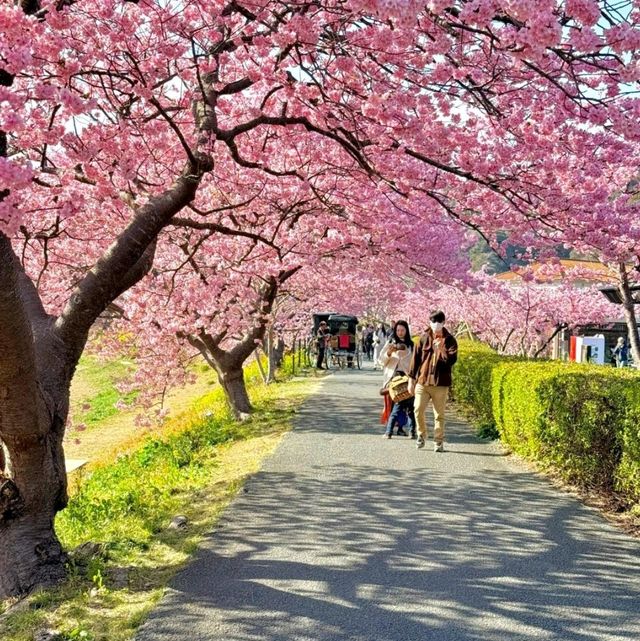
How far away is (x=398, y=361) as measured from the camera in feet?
36.0

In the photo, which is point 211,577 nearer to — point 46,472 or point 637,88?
point 46,472

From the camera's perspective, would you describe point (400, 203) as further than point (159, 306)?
No

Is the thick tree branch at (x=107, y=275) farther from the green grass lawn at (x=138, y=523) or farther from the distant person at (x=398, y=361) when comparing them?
the distant person at (x=398, y=361)

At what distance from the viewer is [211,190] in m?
11.3

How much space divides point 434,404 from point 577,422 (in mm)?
2512

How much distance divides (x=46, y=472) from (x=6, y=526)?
0.45 metres

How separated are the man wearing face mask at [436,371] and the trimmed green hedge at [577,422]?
2.89 ft

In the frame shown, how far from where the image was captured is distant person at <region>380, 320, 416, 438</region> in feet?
35.2

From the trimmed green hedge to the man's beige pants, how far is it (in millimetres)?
881

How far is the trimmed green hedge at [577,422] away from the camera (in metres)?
6.24

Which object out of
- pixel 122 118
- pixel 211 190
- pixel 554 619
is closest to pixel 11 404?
pixel 122 118

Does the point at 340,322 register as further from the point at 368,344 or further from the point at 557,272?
the point at 557,272

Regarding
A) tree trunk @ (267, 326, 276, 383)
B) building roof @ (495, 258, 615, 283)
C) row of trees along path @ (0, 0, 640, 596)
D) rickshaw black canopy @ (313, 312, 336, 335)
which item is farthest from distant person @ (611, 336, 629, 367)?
row of trees along path @ (0, 0, 640, 596)

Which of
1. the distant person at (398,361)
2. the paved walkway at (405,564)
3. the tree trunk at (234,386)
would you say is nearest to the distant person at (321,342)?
the tree trunk at (234,386)
